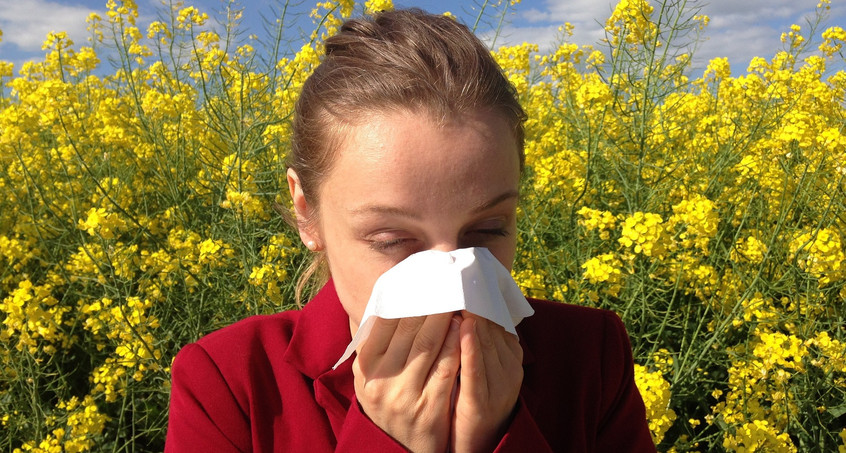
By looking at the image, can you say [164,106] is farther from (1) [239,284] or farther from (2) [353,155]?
(2) [353,155]

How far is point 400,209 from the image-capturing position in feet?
3.22

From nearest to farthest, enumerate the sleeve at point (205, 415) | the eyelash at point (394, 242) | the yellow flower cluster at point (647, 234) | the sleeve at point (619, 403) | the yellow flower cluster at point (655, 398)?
the eyelash at point (394, 242)
the sleeve at point (205, 415)
the sleeve at point (619, 403)
the yellow flower cluster at point (655, 398)
the yellow flower cluster at point (647, 234)

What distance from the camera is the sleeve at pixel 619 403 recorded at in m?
1.26

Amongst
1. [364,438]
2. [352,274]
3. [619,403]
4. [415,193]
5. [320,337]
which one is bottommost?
[619,403]

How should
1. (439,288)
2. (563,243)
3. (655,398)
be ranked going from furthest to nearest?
1. (563,243)
2. (655,398)
3. (439,288)

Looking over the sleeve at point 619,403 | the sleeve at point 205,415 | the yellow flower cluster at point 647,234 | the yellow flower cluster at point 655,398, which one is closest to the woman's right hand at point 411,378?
the sleeve at point 205,415

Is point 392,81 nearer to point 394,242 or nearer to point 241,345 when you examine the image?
point 394,242

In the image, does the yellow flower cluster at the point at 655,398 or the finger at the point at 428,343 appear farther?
the yellow flower cluster at the point at 655,398

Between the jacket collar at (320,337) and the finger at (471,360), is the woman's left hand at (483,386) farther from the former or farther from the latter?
the jacket collar at (320,337)

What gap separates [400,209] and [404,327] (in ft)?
0.53

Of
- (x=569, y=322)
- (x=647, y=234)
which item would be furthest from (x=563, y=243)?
(x=569, y=322)

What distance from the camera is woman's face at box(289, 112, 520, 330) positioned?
98 cm

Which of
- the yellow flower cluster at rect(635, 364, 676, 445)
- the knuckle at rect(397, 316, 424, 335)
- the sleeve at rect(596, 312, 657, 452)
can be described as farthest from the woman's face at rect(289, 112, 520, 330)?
the yellow flower cluster at rect(635, 364, 676, 445)

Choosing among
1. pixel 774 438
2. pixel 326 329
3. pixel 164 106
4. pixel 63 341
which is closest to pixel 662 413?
pixel 774 438
